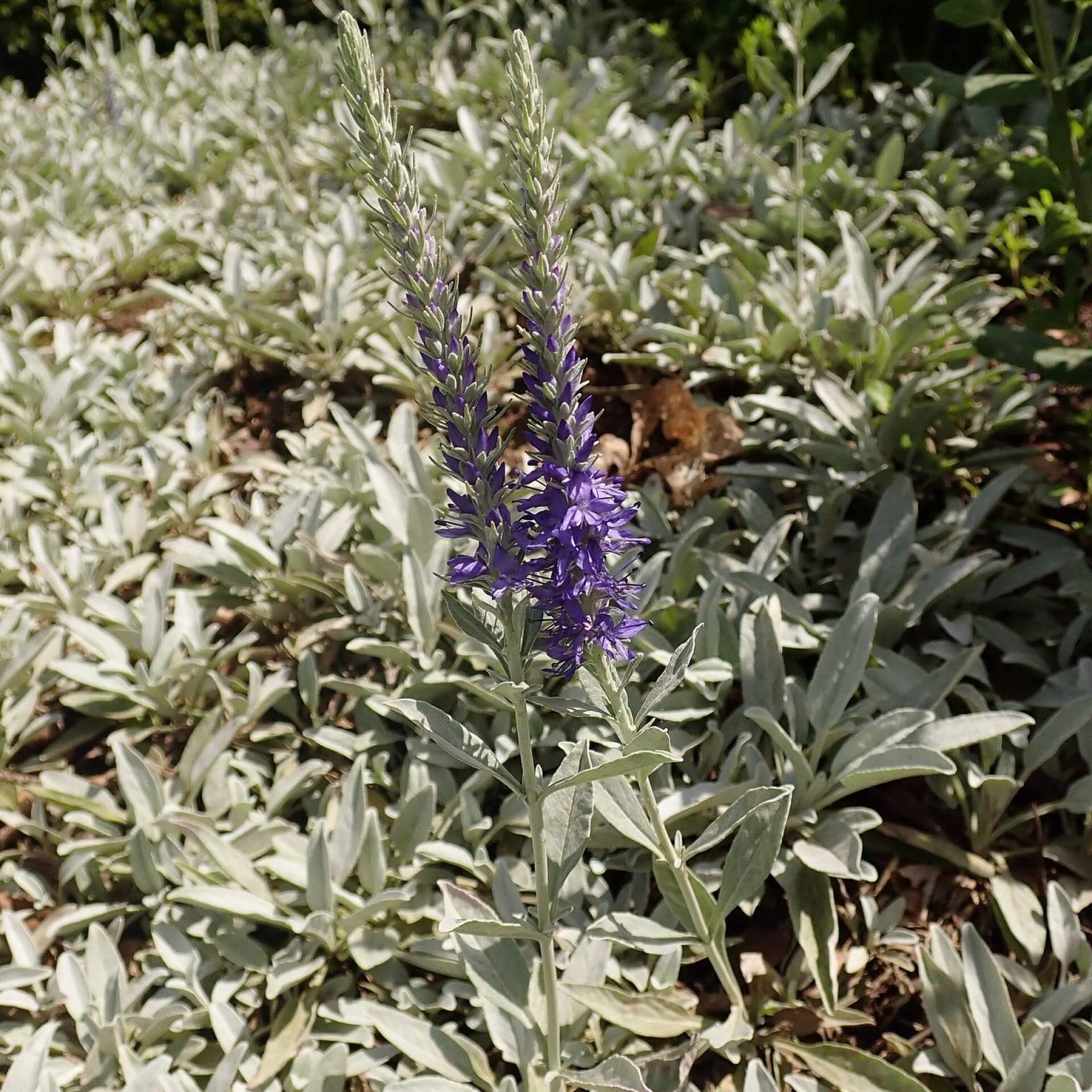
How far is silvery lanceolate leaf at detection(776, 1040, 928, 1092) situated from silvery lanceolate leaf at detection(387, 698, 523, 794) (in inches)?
35.9

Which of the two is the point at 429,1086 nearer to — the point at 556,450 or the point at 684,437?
the point at 556,450

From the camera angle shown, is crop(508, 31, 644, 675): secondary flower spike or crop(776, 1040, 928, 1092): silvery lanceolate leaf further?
crop(776, 1040, 928, 1092): silvery lanceolate leaf

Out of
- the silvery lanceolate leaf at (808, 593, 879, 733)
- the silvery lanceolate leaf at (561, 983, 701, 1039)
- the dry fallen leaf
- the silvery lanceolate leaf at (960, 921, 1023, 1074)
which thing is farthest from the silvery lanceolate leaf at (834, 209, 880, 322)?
the silvery lanceolate leaf at (561, 983, 701, 1039)

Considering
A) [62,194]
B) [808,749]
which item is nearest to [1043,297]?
[808,749]

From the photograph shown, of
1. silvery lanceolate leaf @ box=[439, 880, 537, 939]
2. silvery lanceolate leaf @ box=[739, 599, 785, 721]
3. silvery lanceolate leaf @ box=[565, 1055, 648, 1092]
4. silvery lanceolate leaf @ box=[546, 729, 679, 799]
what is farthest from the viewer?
silvery lanceolate leaf @ box=[739, 599, 785, 721]

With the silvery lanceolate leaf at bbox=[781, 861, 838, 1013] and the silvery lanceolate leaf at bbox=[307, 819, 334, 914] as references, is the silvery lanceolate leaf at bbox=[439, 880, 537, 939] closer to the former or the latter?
the silvery lanceolate leaf at bbox=[307, 819, 334, 914]

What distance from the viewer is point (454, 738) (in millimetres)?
1604

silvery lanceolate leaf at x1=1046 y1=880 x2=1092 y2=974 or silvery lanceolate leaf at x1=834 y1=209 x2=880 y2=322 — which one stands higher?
silvery lanceolate leaf at x1=834 y1=209 x2=880 y2=322

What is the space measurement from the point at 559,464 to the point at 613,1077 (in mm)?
1097

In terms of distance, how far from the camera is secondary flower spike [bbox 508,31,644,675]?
1264mm

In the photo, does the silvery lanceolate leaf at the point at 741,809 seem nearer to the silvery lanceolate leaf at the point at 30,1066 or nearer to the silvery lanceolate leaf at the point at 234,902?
the silvery lanceolate leaf at the point at 234,902

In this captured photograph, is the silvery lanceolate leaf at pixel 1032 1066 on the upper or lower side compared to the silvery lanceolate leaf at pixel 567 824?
lower

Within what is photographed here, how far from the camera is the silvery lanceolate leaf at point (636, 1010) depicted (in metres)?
1.99


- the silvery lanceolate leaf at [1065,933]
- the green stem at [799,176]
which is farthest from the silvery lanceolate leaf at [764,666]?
the green stem at [799,176]
